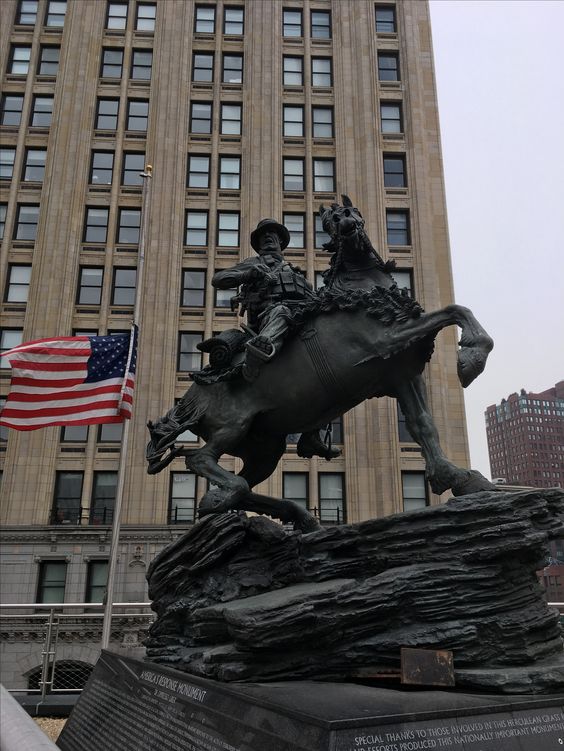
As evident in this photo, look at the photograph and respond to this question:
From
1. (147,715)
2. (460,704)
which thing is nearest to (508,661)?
(460,704)

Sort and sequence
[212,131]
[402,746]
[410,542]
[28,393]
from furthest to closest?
[212,131] < [28,393] < [410,542] < [402,746]

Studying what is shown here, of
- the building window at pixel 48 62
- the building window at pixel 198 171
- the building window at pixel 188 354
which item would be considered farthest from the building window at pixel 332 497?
the building window at pixel 48 62

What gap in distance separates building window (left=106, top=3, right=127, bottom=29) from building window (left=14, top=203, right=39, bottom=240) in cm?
1289

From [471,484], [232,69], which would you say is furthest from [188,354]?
[471,484]

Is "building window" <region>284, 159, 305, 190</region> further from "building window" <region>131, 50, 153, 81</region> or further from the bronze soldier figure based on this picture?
the bronze soldier figure

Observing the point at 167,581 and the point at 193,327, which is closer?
the point at 167,581

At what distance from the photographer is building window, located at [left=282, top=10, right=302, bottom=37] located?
126 ft

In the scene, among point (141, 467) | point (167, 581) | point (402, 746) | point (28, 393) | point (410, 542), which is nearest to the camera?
point (402, 746)

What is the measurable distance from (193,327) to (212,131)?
12.2m

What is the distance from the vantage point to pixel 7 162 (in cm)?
3553

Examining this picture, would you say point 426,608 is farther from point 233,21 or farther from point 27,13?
point 27,13

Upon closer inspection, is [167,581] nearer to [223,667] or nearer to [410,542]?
[223,667]

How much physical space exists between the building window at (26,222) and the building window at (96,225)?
2798 mm

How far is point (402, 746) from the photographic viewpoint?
137 inches
